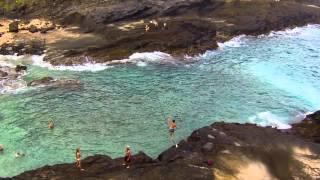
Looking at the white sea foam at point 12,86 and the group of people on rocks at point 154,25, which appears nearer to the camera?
the white sea foam at point 12,86

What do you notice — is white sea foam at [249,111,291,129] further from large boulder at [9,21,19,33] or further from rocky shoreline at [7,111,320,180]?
large boulder at [9,21,19,33]

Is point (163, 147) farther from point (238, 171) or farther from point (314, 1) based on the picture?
point (314, 1)

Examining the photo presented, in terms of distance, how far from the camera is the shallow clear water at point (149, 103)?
46.7 metres

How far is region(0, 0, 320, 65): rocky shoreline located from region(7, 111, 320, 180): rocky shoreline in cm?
3098

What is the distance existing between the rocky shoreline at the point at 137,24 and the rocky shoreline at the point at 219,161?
30977 millimetres

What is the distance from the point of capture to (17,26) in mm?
80812

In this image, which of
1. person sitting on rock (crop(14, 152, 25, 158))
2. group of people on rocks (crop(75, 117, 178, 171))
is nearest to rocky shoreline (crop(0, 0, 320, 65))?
group of people on rocks (crop(75, 117, 178, 171))

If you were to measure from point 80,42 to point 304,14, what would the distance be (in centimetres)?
4854

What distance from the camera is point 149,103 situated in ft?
184

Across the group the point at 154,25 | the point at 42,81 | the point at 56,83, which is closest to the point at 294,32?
the point at 154,25

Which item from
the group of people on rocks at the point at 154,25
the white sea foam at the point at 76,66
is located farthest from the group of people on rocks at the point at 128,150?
the group of people on rocks at the point at 154,25

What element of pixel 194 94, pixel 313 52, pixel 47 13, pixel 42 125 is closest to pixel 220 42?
pixel 313 52

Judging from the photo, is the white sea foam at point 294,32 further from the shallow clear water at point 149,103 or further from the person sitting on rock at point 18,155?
the person sitting on rock at point 18,155

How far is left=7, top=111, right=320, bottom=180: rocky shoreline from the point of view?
1428 inches
